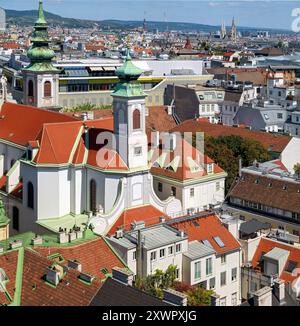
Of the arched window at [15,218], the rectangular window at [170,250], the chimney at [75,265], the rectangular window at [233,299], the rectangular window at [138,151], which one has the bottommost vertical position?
the rectangular window at [233,299]

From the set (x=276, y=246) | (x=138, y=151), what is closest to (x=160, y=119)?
(x=138, y=151)

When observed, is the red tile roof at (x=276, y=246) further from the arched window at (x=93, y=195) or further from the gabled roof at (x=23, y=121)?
the gabled roof at (x=23, y=121)

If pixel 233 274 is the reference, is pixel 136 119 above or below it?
above

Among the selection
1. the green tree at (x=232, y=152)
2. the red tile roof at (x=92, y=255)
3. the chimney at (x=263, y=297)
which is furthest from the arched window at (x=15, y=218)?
the chimney at (x=263, y=297)

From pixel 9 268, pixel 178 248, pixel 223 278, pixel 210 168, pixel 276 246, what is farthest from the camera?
pixel 210 168

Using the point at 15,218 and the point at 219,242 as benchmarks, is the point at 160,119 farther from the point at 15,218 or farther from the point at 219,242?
the point at 219,242
